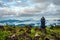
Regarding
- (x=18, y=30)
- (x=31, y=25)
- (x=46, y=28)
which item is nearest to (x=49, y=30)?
(x=46, y=28)

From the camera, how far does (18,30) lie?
9703 mm

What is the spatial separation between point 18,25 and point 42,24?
3.87 ft

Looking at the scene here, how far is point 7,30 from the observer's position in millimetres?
9812

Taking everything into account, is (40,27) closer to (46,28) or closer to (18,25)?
(46,28)

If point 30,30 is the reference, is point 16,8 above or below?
above

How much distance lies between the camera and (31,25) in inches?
384

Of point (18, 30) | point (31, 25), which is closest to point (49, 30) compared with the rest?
point (31, 25)

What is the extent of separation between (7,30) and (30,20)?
4.06ft

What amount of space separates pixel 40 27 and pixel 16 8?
1.54m

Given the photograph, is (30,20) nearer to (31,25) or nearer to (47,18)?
(31,25)

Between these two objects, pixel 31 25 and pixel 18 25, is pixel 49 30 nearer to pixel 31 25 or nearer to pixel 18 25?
pixel 31 25

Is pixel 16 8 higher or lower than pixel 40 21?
higher

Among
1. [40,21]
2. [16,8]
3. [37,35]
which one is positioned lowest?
[37,35]

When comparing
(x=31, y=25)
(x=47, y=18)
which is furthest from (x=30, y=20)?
(x=47, y=18)
